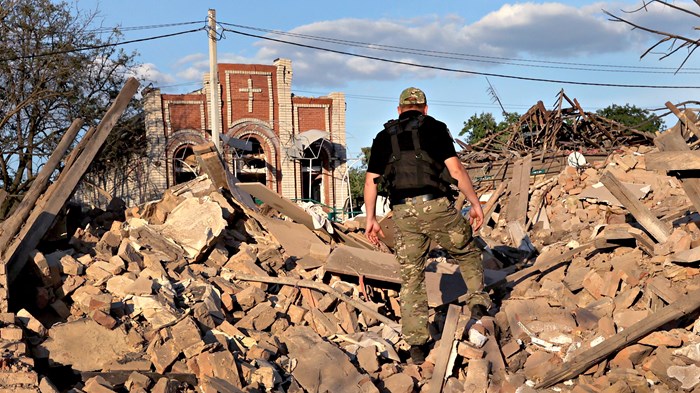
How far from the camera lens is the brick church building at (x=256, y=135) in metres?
27.8

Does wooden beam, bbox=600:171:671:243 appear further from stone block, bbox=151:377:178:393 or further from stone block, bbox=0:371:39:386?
stone block, bbox=0:371:39:386

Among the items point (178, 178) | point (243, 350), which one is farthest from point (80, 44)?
point (243, 350)

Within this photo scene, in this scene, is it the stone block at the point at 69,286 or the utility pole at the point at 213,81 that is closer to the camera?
the stone block at the point at 69,286

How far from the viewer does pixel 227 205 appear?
8133 millimetres

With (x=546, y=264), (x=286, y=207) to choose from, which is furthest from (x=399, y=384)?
(x=286, y=207)

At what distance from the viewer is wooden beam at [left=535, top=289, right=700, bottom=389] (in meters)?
5.13

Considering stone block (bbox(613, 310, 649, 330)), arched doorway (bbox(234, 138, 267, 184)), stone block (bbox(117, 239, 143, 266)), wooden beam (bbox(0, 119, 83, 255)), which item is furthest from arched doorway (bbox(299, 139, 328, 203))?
stone block (bbox(613, 310, 649, 330))

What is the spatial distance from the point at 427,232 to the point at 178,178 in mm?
24435

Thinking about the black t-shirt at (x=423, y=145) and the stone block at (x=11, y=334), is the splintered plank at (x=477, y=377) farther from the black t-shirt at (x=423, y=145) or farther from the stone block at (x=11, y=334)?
the stone block at (x=11, y=334)

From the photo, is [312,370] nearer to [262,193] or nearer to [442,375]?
[442,375]

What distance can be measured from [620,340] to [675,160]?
144 centimetres

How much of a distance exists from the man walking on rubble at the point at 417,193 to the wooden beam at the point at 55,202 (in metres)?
2.99

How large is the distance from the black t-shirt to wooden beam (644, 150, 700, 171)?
1.63 m

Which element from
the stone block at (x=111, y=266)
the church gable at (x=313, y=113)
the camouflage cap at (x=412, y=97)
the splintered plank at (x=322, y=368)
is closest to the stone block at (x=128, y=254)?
the stone block at (x=111, y=266)
